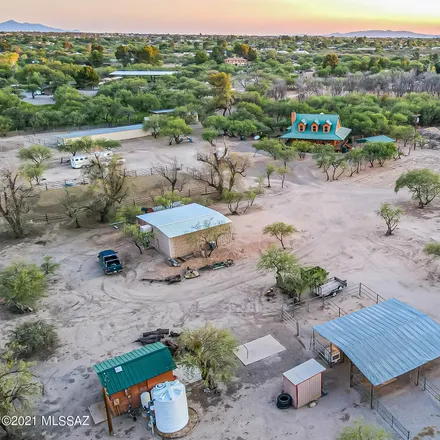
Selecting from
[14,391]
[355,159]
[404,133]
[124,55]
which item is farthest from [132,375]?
[124,55]

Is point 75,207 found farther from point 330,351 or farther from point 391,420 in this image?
point 391,420

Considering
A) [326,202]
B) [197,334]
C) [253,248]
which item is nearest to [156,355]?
[197,334]

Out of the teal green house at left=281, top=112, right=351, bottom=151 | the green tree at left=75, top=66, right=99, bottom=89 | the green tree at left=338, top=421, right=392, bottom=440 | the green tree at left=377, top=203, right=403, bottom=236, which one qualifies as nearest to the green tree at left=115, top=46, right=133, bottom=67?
the green tree at left=75, top=66, right=99, bottom=89

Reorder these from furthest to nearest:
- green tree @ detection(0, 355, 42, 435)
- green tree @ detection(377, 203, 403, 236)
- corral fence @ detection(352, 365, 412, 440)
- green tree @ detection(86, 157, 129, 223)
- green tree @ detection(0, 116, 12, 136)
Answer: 1. green tree @ detection(0, 116, 12, 136)
2. green tree @ detection(86, 157, 129, 223)
3. green tree @ detection(377, 203, 403, 236)
4. corral fence @ detection(352, 365, 412, 440)
5. green tree @ detection(0, 355, 42, 435)

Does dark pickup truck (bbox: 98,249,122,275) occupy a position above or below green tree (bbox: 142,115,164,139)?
below

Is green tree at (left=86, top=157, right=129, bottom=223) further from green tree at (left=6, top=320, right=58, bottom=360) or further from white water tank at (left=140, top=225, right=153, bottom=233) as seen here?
green tree at (left=6, top=320, right=58, bottom=360)

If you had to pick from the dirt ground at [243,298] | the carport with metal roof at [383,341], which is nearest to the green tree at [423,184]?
the dirt ground at [243,298]

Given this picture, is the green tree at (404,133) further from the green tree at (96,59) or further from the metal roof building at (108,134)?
the green tree at (96,59)

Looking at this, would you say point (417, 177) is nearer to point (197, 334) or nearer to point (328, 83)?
point (197, 334)
